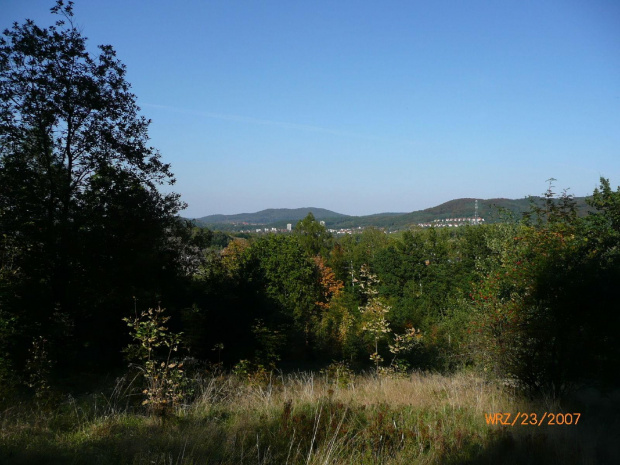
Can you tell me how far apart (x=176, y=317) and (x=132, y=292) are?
315cm

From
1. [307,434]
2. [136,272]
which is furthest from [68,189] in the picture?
[307,434]

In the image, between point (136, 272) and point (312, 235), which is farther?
point (312, 235)

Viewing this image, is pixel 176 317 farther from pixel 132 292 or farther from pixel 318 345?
pixel 318 345

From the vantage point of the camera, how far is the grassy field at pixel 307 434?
3.60m
